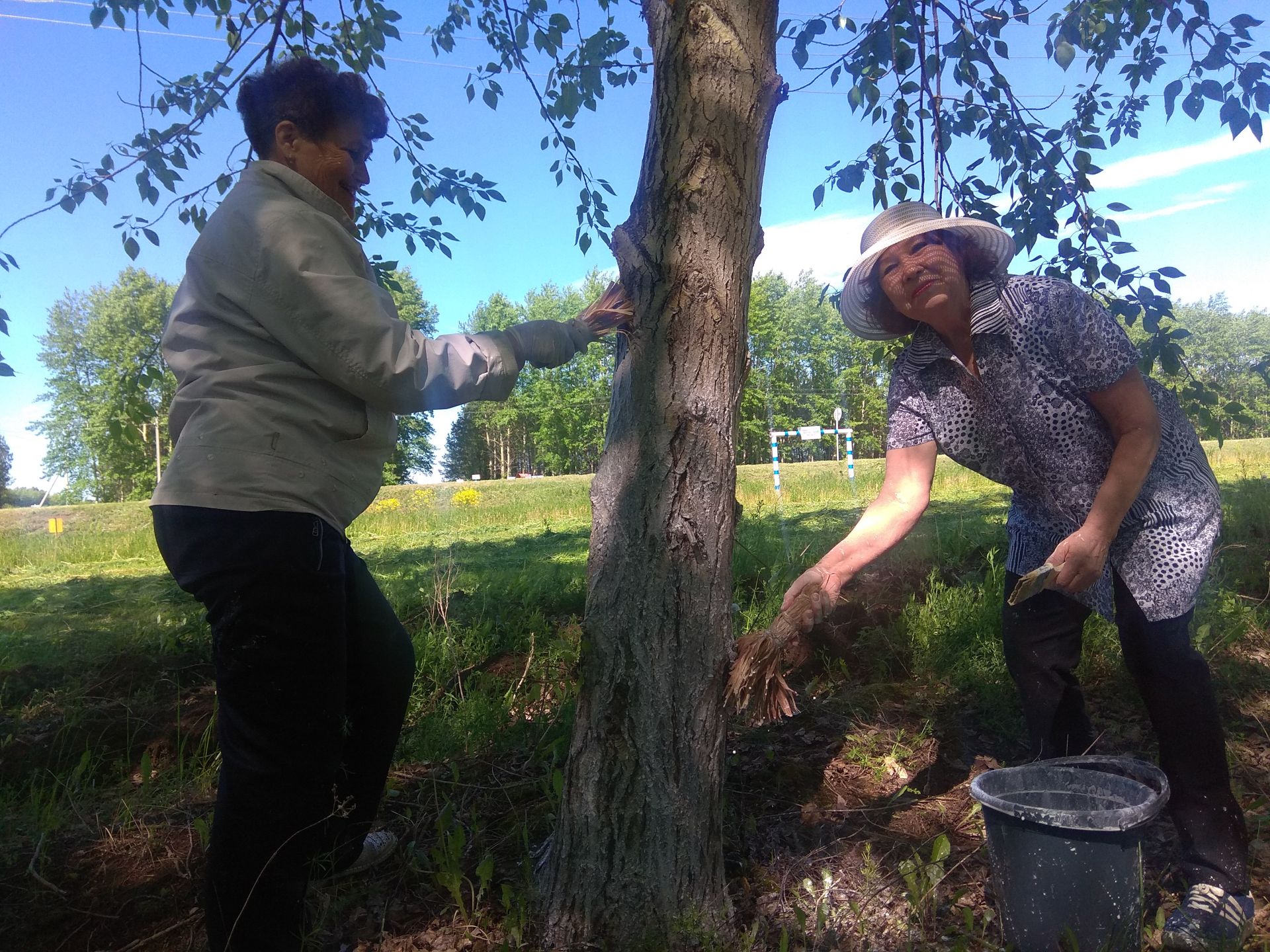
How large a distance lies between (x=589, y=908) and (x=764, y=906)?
47cm

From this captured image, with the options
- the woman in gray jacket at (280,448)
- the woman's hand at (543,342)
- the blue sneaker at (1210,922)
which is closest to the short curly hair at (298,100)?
the woman in gray jacket at (280,448)

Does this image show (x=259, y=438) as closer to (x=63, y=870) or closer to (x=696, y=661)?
(x=696, y=661)

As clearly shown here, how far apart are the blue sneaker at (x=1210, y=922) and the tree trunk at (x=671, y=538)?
3.39ft

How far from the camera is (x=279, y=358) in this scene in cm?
166

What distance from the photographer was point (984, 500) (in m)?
9.10

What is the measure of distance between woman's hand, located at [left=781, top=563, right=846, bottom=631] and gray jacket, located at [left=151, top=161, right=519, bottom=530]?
964 mm

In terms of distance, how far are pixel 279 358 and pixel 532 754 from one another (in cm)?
170

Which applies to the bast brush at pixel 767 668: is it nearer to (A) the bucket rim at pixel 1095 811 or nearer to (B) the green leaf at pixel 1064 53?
(A) the bucket rim at pixel 1095 811

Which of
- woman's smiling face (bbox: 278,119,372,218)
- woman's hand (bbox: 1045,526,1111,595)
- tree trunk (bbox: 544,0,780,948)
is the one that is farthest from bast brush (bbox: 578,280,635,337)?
woman's hand (bbox: 1045,526,1111,595)

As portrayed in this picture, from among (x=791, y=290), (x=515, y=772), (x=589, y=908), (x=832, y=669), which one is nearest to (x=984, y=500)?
(x=791, y=290)

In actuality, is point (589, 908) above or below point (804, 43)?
below

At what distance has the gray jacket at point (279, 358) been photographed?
1.61 meters

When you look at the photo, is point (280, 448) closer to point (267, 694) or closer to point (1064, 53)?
point (267, 694)

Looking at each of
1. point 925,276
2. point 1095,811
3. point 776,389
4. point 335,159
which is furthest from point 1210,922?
point 776,389
